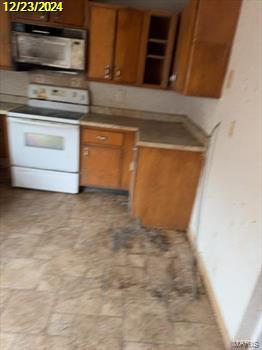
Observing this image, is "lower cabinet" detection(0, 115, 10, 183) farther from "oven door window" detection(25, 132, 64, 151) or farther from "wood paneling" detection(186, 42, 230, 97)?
"wood paneling" detection(186, 42, 230, 97)

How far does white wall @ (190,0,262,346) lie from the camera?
56.4 inches

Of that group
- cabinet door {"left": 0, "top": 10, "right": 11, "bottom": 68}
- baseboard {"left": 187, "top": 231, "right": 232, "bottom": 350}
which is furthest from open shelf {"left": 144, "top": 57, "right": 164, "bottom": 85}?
baseboard {"left": 187, "top": 231, "right": 232, "bottom": 350}

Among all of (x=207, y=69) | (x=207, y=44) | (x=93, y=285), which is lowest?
(x=93, y=285)

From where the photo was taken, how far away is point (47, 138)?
284cm

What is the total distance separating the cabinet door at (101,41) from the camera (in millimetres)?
2590

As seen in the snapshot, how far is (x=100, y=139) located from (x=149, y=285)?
Answer: 160 centimetres

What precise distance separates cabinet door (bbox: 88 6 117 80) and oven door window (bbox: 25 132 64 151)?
0.78m

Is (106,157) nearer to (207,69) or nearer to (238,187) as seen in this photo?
(207,69)

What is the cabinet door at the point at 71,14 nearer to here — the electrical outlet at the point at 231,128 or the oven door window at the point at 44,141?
the oven door window at the point at 44,141

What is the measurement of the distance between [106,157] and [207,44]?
1.52 meters

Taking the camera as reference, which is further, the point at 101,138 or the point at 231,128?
the point at 101,138

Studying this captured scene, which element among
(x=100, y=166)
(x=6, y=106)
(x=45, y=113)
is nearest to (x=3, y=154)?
(x=6, y=106)

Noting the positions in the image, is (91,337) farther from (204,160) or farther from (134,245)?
(204,160)

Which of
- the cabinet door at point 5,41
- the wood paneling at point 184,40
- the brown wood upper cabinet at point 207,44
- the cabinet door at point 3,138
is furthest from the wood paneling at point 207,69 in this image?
the cabinet door at point 3,138
